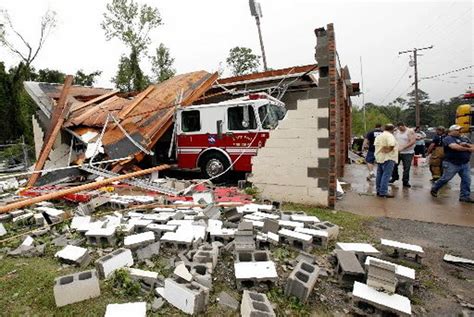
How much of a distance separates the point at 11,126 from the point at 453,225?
29434mm

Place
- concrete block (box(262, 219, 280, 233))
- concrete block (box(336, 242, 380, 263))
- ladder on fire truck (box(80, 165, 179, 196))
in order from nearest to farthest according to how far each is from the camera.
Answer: concrete block (box(336, 242, 380, 263)), concrete block (box(262, 219, 280, 233)), ladder on fire truck (box(80, 165, 179, 196))

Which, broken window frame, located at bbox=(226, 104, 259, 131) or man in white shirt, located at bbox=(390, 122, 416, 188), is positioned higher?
broken window frame, located at bbox=(226, 104, 259, 131)

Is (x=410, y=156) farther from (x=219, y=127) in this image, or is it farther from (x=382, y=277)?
(x=382, y=277)

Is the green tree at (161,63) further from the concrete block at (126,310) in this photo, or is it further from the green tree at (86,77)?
the concrete block at (126,310)

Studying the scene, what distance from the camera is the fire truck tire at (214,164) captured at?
27.2ft

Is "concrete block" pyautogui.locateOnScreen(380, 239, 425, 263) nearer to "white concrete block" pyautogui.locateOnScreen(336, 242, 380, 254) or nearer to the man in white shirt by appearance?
"white concrete block" pyautogui.locateOnScreen(336, 242, 380, 254)

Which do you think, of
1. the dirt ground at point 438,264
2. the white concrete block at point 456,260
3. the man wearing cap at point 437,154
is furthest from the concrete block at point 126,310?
the man wearing cap at point 437,154

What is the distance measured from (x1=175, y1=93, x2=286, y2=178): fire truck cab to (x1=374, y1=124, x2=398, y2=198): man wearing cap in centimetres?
266

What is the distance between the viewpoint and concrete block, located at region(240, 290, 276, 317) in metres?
2.24

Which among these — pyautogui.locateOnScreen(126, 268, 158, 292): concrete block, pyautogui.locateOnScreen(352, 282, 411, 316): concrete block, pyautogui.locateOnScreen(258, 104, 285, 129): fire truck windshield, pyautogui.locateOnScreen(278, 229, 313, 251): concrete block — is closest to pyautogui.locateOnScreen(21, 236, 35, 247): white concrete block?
pyautogui.locateOnScreen(126, 268, 158, 292): concrete block

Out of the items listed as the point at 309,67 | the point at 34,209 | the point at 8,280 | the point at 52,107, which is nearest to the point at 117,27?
the point at 52,107

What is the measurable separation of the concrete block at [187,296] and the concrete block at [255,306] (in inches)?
13.3

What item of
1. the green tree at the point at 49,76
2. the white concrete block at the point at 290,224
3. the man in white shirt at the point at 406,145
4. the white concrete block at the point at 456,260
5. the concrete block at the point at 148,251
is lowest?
the white concrete block at the point at 456,260

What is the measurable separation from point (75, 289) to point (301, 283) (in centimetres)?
198
